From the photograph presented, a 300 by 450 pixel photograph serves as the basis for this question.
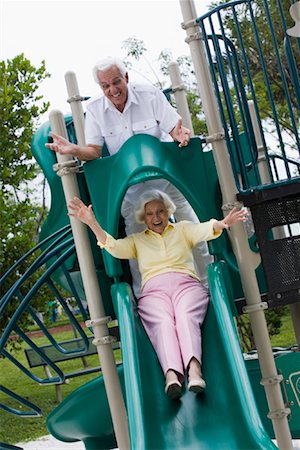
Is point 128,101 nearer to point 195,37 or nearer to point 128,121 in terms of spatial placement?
point 128,121

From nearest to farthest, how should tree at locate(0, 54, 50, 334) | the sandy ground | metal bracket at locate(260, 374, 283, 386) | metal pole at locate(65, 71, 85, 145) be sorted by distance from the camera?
metal bracket at locate(260, 374, 283, 386), metal pole at locate(65, 71, 85, 145), the sandy ground, tree at locate(0, 54, 50, 334)

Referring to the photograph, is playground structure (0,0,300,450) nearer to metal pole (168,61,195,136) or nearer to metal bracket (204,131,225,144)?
metal bracket (204,131,225,144)

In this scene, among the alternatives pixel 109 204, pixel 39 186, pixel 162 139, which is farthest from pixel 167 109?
pixel 39 186

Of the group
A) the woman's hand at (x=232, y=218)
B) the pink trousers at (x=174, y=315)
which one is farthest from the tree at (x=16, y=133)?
the woman's hand at (x=232, y=218)

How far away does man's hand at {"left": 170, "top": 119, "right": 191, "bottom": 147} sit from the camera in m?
5.19

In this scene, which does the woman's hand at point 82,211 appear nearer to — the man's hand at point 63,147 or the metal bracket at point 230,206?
the man's hand at point 63,147

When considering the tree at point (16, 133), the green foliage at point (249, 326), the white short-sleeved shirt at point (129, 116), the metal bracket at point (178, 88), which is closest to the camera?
the white short-sleeved shirt at point (129, 116)

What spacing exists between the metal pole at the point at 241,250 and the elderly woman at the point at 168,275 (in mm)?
265

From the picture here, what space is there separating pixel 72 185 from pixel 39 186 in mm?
14281

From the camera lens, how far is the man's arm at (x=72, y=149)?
17.0ft

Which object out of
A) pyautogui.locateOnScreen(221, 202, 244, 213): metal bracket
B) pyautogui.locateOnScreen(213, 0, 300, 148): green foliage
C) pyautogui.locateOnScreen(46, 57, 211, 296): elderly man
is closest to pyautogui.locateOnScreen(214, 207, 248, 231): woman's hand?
pyautogui.locateOnScreen(221, 202, 244, 213): metal bracket

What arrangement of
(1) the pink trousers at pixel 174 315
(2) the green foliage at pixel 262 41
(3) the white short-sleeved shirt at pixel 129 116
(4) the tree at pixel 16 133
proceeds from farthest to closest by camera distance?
(2) the green foliage at pixel 262 41 < (4) the tree at pixel 16 133 < (3) the white short-sleeved shirt at pixel 129 116 < (1) the pink trousers at pixel 174 315

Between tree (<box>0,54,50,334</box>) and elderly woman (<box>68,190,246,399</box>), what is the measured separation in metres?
7.52

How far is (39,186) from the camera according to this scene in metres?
19.6
